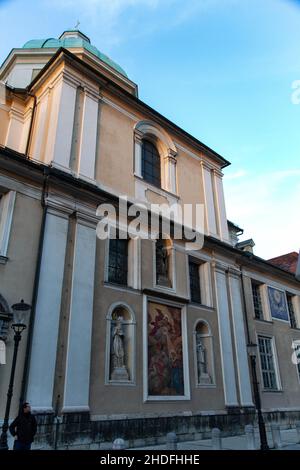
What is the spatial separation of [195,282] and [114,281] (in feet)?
15.2

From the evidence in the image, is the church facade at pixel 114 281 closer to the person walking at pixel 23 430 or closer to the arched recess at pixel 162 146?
the arched recess at pixel 162 146

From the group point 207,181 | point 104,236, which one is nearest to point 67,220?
point 104,236

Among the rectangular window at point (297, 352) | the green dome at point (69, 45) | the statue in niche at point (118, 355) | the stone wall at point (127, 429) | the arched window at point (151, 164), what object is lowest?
the stone wall at point (127, 429)

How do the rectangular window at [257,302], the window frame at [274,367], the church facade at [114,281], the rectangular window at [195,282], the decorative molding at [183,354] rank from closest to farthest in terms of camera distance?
the church facade at [114,281] → the decorative molding at [183,354] → the rectangular window at [195,282] → the window frame at [274,367] → the rectangular window at [257,302]

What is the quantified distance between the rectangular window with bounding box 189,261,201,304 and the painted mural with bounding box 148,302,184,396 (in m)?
1.93

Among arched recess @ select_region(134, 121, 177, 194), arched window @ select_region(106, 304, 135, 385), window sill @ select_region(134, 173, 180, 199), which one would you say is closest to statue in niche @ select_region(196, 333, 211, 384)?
arched window @ select_region(106, 304, 135, 385)

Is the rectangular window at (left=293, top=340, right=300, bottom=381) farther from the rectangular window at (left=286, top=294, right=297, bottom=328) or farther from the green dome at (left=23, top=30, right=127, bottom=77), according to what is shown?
the green dome at (left=23, top=30, right=127, bottom=77)

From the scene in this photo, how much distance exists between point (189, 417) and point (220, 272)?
21.8ft

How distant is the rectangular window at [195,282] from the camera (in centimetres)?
1648

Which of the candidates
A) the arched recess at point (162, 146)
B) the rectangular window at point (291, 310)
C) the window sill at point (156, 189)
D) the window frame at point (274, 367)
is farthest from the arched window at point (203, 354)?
the rectangular window at point (291, 310)

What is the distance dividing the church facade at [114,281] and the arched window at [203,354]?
53 mm

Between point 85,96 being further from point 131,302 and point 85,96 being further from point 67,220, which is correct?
point 131,302

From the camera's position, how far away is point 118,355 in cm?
1233

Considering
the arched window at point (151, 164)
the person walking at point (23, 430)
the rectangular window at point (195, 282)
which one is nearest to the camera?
the person walking at point (23, 430)
